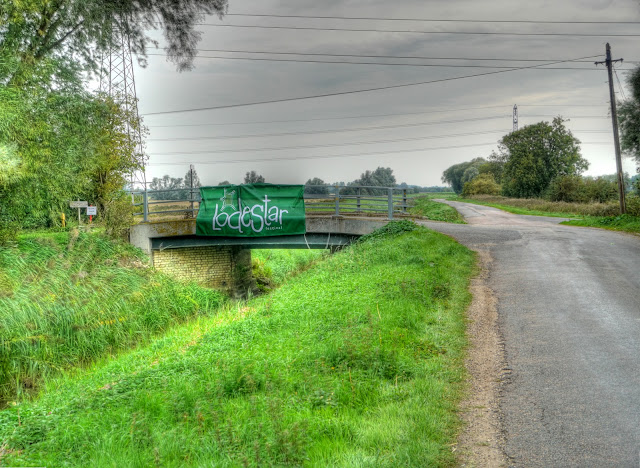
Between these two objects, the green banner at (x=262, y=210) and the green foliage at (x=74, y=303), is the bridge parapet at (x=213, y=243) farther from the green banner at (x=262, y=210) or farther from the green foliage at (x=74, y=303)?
the green foliage at (x=74, y=303)

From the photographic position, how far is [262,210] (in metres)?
19.3

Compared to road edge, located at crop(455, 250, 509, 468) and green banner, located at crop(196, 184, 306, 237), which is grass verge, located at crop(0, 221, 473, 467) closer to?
road edge, located at crop(455, 250, 509, 468)

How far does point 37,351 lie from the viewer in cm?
1029

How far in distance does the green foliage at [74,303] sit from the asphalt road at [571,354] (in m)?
7.80

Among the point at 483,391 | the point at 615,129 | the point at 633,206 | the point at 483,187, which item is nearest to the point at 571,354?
the point at 483,391

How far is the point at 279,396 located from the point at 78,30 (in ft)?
56.1

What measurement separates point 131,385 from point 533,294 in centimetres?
739

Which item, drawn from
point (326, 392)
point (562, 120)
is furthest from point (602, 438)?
point (562, 120)

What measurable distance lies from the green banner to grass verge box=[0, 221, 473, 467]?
925 centimetres

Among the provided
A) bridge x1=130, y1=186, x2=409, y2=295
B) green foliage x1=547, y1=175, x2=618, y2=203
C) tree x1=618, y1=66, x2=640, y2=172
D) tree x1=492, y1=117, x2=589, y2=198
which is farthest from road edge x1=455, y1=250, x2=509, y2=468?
tree x1=492, y1=117, x2=589, y2=198

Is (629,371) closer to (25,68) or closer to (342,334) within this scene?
(342,334)

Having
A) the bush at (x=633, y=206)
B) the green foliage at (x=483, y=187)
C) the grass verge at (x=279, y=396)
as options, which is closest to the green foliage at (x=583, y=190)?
the bush at (x=633, y=206)

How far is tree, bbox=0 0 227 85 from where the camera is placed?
15578mm

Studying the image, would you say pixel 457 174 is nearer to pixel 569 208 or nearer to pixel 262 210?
pixel 569 208
